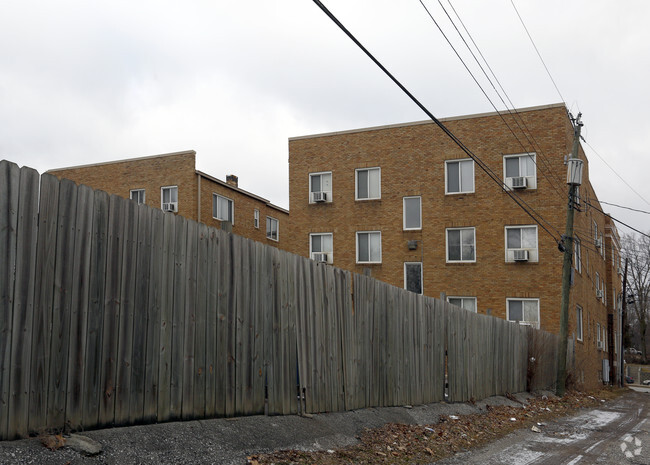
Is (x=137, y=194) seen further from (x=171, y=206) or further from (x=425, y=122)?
(x=425, y=122)

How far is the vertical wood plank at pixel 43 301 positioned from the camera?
488 cm

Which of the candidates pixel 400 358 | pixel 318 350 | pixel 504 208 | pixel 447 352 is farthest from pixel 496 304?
pixel 318 350

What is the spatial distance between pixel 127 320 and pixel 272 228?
118ft

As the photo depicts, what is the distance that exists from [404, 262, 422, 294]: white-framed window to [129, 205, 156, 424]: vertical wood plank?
1010 inches

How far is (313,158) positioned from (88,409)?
28749 millimetres

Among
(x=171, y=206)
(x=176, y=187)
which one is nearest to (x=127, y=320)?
(x=171, y=206)

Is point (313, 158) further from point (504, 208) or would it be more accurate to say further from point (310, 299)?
point (310, 299)

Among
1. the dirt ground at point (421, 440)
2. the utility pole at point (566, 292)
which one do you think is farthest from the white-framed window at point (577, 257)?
the dirt ground at point (421, 440)

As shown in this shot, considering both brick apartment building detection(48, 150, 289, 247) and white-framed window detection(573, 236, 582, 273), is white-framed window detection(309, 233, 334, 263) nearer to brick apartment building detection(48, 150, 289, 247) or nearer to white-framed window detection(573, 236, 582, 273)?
brick apartment building detection(48, 150, 289, 247)

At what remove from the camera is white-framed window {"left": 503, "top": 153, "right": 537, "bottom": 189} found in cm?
2883

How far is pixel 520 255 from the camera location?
2869cm

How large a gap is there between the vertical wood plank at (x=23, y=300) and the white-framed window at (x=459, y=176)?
88.4 feet

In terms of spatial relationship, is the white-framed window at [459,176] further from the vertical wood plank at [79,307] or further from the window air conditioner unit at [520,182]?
the vertical wood plank at [79,307]

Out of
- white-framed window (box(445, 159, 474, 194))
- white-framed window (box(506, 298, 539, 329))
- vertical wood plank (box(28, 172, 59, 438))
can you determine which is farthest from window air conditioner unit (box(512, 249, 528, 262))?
vertical wood plank (box(28, 172, 59, 438))
